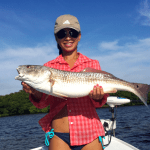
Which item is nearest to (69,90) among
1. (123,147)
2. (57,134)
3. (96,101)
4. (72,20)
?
(96,101)

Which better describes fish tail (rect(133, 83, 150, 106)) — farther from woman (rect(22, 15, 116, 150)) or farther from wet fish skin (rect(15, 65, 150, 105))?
woman (rect(22, 15, 116, 150))

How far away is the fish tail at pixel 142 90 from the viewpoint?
3365mm

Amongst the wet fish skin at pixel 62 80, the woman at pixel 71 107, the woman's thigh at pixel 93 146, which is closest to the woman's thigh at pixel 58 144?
the woman at pixel 71 107

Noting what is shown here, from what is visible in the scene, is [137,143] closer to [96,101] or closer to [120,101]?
[120,101]

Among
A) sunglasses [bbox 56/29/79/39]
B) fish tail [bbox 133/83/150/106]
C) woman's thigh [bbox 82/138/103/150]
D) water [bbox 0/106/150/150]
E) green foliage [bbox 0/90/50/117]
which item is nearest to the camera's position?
woman's thigh [bbox 82/138/103/150]

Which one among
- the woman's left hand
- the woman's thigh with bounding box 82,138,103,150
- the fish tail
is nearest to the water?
the fish tail

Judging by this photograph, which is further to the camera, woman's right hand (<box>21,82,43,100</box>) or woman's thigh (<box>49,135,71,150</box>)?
woman's right hand (<box>21,82,43,100</box>)

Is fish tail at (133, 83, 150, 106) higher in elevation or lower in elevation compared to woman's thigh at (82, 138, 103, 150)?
higher

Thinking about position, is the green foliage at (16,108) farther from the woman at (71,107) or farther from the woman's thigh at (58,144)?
the woman's thigh at (58,144)

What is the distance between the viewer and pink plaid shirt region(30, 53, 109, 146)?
8.88 feet

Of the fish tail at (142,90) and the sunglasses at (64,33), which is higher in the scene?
the sunglasses at (64,33)

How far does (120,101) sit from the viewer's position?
23.1 ft

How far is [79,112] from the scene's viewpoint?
2879mm

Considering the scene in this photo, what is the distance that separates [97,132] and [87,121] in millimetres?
256
